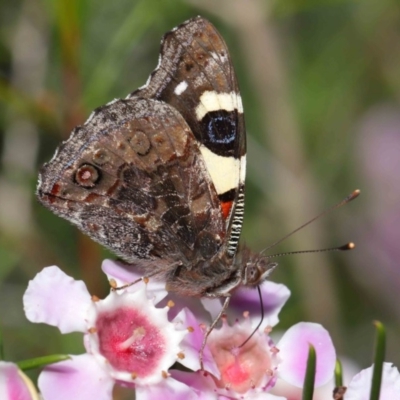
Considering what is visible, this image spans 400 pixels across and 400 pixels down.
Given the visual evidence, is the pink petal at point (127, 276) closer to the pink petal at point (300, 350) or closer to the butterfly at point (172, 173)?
the butterfly at point (172, 173)

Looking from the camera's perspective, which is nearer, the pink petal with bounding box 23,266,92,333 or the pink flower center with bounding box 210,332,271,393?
the pink petal with bounding box 23,266,92,333

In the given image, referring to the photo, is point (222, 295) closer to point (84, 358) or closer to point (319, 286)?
point (84, 358)

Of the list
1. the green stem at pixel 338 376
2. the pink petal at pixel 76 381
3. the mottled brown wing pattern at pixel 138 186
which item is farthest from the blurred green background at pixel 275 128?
the green stem at pixel 338 376

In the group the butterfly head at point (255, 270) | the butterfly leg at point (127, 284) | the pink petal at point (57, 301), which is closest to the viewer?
the pink petal at point (57, 301)

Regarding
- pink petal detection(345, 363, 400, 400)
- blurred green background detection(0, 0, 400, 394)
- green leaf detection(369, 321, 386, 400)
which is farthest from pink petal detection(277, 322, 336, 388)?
blurred green background detection(0, 0, 400, 394)

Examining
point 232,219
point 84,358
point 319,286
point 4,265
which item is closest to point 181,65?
point 232,219

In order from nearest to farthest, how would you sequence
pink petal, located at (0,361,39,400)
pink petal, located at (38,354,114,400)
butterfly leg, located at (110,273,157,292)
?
pink petal, located at (0,361,39,400), pink petal, located at (38,354,114,400), butterfly leg, located at (110,273,157,292)

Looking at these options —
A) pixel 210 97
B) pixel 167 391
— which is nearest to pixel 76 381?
pixel 167 391

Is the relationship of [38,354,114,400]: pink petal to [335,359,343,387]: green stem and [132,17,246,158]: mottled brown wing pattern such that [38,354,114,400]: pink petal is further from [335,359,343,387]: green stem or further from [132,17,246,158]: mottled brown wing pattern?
[132,17,246,158]: mottled brown wing pattern
